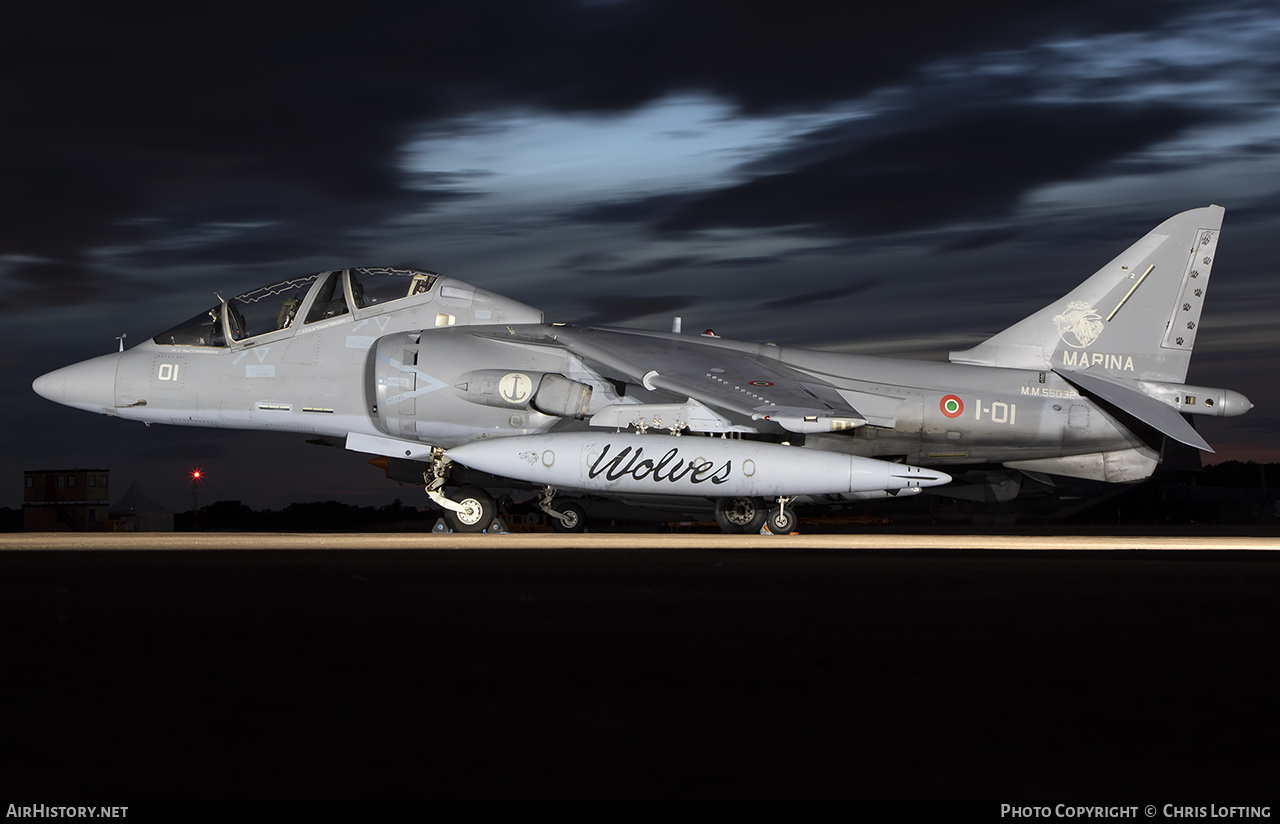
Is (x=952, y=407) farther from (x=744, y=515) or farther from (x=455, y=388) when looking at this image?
(x=455, y=388)

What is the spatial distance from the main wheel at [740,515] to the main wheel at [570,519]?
3.42m

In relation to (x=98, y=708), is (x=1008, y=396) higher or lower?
higher

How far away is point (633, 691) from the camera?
326 centimetres

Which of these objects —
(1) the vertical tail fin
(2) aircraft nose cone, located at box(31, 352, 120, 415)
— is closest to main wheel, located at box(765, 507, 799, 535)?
(1) the vertical tail fin

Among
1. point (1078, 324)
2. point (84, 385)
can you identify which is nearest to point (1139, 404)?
point (1078, 324)

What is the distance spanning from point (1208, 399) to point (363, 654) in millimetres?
16610

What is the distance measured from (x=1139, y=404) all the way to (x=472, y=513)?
33.0 feet

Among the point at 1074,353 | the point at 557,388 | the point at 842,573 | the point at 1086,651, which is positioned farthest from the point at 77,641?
the point at 1074,353

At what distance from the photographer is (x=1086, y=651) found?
4070mm

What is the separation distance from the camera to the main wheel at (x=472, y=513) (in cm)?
1650

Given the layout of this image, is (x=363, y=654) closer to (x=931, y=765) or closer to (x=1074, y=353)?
(x=931, y=765)

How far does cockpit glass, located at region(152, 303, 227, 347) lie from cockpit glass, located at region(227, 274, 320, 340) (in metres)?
0.22

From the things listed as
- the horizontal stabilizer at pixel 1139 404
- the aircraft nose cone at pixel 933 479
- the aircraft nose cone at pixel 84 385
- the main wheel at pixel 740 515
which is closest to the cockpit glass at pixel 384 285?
the aircraft nose cone at pixel 84 385

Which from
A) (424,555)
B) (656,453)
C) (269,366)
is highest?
(269,366)
